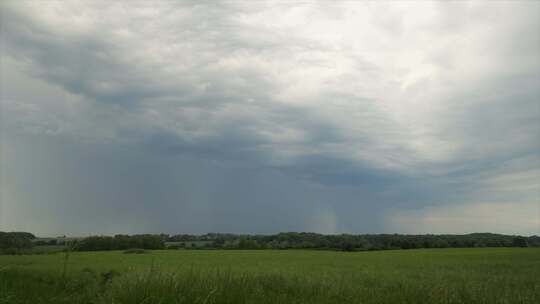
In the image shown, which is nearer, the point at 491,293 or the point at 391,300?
the point at 391,300

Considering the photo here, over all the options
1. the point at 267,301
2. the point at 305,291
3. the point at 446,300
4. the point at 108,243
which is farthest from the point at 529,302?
the point at 108,243

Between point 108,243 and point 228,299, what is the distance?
93.0m

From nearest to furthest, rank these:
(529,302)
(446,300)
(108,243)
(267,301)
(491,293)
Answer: (267,301)
(446,300)
(529,302)
(491,293)
(108,243)

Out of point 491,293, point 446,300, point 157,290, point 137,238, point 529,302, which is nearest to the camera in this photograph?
point 157,290

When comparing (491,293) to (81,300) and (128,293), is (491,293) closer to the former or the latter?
(128,293)

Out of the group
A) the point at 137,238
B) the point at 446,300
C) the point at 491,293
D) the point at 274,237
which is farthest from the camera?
the point at 274,237

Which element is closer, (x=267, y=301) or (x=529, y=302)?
(x=267, y=301)

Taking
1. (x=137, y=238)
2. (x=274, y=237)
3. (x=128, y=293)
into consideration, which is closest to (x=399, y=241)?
(x=274, y=237)

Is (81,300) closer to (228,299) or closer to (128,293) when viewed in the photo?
(128,293)

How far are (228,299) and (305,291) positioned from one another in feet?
12.4

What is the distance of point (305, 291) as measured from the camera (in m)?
11.4

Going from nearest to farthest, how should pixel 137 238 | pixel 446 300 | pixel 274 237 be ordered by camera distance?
pixel 446 300 < pixel 137 238 < pixel 274 237

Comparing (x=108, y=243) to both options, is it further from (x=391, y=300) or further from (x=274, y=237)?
(x=391, y=300)

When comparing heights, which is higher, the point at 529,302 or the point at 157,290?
the point at 157,290
